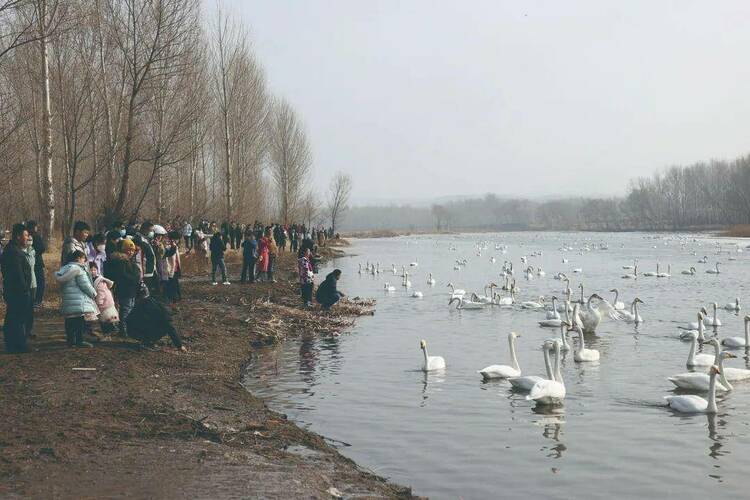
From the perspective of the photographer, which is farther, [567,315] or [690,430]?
[567,315]

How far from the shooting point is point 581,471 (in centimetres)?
843

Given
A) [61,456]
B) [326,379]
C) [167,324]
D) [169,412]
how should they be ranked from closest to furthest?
1. [61,456]
2. [169,412]
3. [167,324]
4. [326,379]

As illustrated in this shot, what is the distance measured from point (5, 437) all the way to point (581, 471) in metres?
5.80

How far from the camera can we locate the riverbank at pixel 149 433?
260 inches

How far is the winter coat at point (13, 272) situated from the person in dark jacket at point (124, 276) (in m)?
1.66

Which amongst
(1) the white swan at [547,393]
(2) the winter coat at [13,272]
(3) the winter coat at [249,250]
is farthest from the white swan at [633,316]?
(2) the winter coat at [13,272]

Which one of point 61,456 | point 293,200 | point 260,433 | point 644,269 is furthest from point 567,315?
point 293,200

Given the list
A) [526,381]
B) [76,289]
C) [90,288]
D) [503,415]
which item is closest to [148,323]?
[90,288]

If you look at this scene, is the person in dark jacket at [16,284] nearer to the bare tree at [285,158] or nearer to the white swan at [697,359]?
the white swan at [697,359]

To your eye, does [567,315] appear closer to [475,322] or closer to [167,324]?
[475,322]

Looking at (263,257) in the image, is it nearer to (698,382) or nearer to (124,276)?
(124,276)

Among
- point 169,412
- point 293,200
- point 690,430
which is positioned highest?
point 293,200

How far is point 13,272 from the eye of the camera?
10.9 meters

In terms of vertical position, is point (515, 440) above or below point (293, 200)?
below
